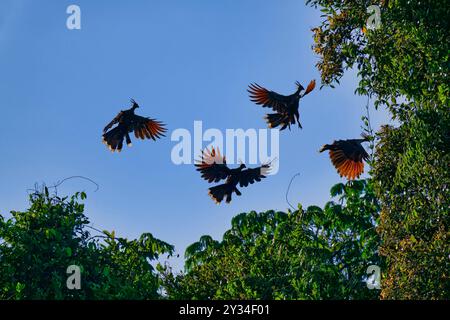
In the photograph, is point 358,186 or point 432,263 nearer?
point 432,263

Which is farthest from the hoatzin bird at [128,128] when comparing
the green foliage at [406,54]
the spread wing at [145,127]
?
the green foliage at [406,54]

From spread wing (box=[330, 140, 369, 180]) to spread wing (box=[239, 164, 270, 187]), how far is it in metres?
3.24

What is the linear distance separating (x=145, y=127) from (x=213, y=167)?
81.9 inches

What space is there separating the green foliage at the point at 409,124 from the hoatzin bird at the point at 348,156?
4.85ft

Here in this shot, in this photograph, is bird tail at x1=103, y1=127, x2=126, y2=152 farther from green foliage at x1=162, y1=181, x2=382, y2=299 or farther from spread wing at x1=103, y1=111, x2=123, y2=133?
green foliage at x1=162, y1=181, x2=382, y2=299

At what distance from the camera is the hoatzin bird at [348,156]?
77.5 ft

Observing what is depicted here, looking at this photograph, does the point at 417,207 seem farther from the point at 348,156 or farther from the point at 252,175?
the point at 252,175

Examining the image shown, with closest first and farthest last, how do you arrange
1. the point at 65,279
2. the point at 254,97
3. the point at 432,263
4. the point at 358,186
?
the point at 432,263, the point at 254,97, the point at 65,279, the point at 358,186

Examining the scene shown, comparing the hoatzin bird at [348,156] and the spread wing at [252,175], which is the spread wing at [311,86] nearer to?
the hoatzin bird at [348,156]
